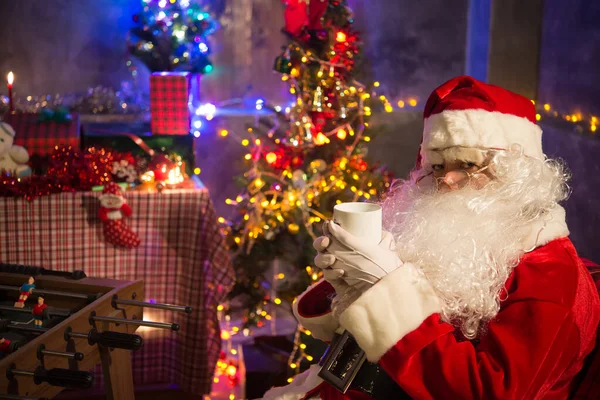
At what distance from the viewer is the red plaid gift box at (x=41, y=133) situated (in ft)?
9.59

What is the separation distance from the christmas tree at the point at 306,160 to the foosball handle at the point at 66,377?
183cm

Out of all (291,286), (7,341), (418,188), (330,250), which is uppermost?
(418,188)

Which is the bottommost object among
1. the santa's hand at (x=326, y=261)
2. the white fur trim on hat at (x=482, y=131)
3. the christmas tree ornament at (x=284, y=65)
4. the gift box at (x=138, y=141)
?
the santa's hand at (x=326, y=261)

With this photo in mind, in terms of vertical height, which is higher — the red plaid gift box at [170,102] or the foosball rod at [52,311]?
the red plaid gift box at [170,102]

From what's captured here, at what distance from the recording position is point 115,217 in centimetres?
273

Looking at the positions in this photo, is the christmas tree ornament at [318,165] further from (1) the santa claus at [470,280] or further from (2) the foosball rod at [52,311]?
(2) the foosball rod at [52,311]

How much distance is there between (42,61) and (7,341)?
249cm

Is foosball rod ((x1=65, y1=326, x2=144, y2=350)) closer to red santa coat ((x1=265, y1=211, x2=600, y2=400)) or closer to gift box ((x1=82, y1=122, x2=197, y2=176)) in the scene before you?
red santa coat ((x1=265, y1=211, x2=600, y2=400))

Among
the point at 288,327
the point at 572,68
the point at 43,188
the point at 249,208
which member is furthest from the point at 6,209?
the point at 572,68

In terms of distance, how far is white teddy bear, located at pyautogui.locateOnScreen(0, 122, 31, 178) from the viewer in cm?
278

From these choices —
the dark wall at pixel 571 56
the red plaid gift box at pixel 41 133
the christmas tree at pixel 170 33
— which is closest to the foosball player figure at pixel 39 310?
the red plaid gift box at pixel 41 133

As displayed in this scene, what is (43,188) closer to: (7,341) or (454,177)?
(7,341)

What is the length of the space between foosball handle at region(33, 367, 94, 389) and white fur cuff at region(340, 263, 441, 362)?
0.55 m

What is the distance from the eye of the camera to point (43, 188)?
107 inches
